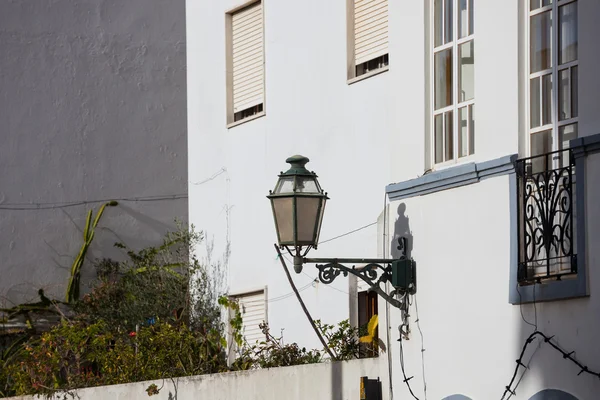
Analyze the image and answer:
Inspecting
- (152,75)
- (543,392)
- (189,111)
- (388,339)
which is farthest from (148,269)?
(543,392)

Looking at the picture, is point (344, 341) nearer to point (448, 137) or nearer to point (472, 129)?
point (448, 137)

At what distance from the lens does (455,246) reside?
10.5m

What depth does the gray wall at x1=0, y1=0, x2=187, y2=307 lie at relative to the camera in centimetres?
2223

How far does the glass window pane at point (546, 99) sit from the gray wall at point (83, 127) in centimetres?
1375

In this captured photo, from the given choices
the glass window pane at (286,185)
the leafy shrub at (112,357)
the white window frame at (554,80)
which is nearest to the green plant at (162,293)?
the leafy shrub at (112,357)

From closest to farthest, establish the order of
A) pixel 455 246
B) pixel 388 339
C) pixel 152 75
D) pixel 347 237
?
1. pixel 455 246
2. pixel 388 339
3. pixel 347 237
4. pixel 152 75

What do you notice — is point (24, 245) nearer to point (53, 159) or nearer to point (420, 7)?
point (53, 159)

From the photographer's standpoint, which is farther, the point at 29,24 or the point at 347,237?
the point at 29,24

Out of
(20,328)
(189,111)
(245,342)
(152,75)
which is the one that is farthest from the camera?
(152,75)

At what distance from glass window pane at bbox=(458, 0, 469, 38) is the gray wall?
1274 cm

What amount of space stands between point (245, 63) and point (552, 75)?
318 inches

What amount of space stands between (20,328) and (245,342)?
6310mm

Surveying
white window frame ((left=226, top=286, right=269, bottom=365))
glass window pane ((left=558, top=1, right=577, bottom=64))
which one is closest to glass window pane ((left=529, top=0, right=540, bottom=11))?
glass window pane ((left=558, top=1, right=577, bottom=64))

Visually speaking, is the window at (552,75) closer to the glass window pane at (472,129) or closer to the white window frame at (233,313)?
the glass window pane at (472,129)
